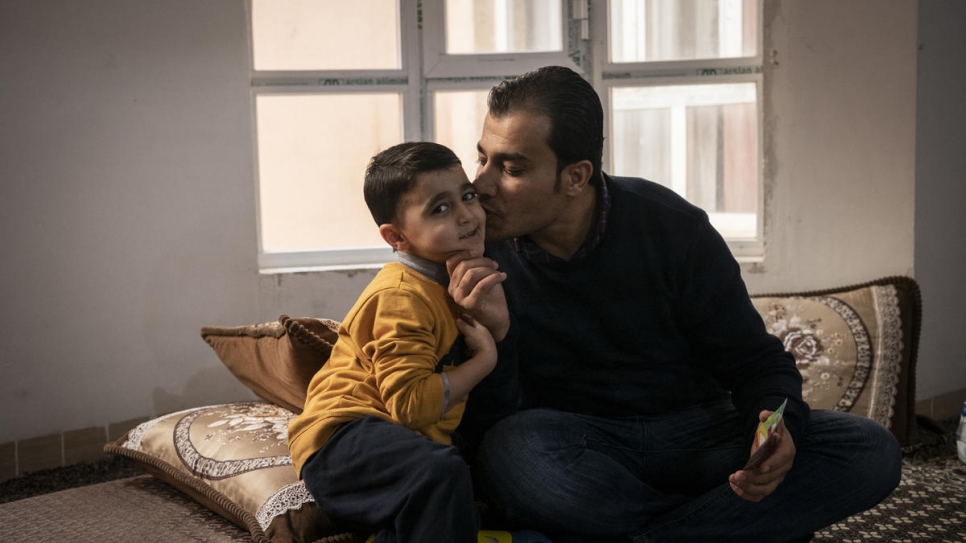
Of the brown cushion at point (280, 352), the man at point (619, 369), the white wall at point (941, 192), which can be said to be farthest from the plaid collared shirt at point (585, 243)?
the white wall at point (941, 192)

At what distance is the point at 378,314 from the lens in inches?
66.0

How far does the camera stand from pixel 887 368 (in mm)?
3115

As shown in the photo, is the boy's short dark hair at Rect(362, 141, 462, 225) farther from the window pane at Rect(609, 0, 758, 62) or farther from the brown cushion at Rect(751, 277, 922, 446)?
the window pane at Rect(609, 0, 758, 62)

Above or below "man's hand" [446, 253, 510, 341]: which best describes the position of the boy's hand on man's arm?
below

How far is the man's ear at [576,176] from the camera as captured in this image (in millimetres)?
1966

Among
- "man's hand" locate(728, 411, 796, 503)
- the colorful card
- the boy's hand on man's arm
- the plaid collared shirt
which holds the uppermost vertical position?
the plaid collared shirt

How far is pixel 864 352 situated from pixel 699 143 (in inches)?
40.6

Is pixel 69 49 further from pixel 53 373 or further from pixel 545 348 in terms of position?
pixel 545 348

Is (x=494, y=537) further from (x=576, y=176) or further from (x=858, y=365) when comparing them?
(x=858, y=365)

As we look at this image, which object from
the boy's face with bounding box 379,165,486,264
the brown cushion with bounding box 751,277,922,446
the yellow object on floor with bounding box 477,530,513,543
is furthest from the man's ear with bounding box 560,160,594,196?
the brown cushion with bounding box 751,277,922,446

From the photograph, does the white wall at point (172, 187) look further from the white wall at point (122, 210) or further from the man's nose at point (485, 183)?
the man's nose at point (485, 183)

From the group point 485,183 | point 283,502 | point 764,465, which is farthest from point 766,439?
point 283,502

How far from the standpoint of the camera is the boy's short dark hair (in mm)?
1747

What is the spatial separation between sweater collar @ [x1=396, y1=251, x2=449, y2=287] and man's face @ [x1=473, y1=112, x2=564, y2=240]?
147mm
